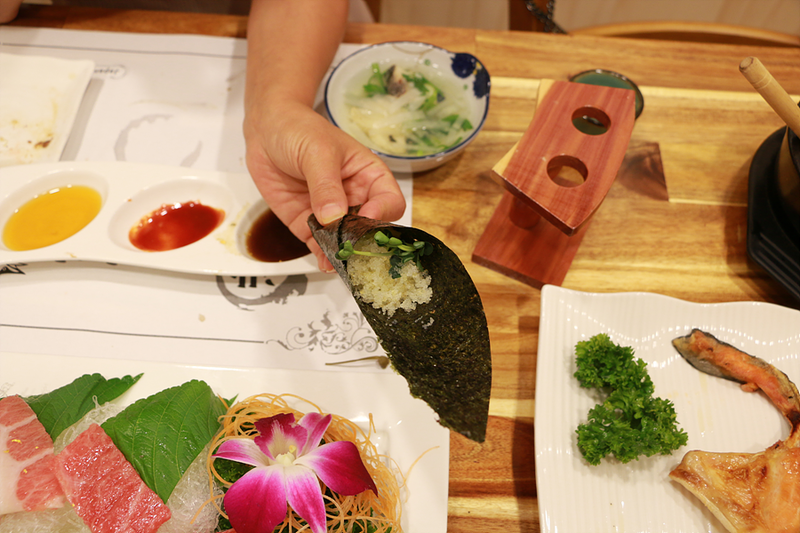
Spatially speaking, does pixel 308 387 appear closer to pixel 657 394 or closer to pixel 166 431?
pixel 166 431

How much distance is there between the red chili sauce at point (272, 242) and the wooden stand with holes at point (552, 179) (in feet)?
1.81

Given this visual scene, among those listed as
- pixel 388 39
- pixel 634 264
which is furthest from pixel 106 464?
pixel 388 39

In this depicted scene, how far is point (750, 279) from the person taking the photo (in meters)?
1.42

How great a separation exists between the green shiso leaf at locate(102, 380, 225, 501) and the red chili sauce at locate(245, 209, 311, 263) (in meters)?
0.44

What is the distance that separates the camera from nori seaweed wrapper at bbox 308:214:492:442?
92cm

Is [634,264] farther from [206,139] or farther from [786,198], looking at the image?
[206,139]

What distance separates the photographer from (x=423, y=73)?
1.68 meters

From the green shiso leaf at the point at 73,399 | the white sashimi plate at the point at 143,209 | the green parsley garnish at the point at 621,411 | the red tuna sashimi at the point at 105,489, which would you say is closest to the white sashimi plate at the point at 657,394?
the green parsley garnish at the point at 621,411

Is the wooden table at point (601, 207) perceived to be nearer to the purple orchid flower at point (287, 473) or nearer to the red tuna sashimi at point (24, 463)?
the purple orchid flower at point (287, 473)

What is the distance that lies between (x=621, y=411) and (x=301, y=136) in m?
1.06

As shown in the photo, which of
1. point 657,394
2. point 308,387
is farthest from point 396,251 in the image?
point 657,394

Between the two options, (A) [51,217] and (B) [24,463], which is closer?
(B) [24,463]

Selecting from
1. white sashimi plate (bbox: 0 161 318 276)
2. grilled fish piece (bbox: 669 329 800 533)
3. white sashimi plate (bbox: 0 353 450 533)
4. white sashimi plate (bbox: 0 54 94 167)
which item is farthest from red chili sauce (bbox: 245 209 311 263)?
grilled fish piece (bbox: 669 329 800 533)

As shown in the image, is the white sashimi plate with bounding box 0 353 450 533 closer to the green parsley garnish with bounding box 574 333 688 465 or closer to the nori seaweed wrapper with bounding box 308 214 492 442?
the nori seaweed wrapper with bounding box 308 214 492 442
